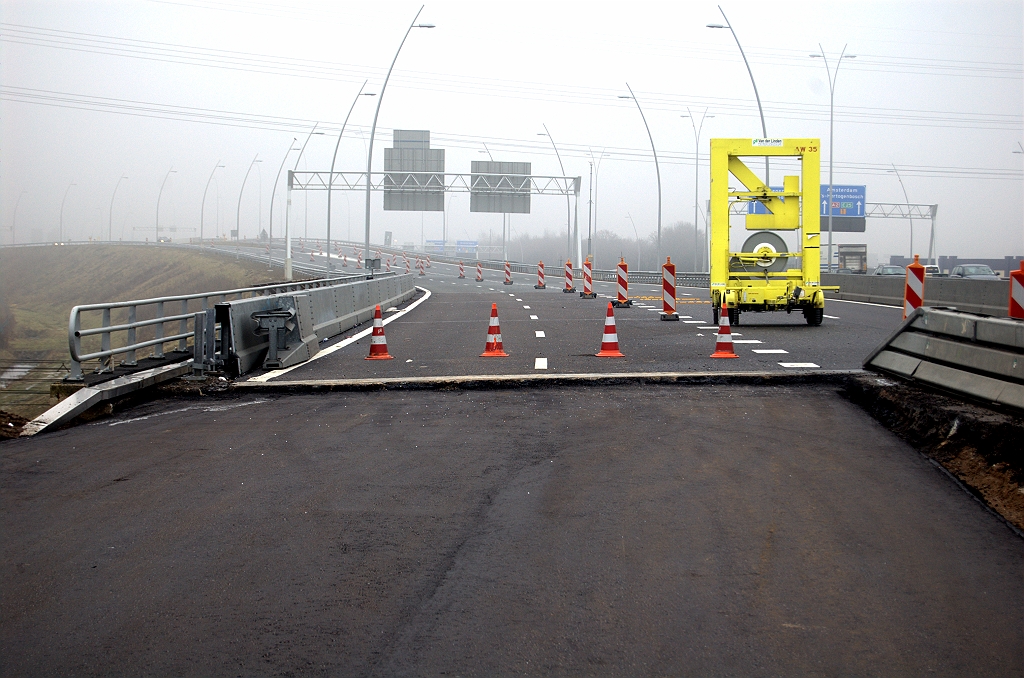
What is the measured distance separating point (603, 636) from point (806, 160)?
18.1 meters

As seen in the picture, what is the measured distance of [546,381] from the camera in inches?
450

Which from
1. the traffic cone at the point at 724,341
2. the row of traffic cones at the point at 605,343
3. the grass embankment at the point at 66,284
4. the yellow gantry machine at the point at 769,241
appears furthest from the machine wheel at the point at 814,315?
the grass embankment at the point at 66,284

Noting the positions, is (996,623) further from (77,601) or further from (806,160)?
(806,160)

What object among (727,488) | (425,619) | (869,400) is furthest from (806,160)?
(425,619)

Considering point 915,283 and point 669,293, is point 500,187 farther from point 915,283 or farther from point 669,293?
point 915,283

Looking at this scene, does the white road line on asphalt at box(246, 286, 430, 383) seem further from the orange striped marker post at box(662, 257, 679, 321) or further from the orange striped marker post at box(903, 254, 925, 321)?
the orange striped marker post at box(903, 254, 925, 321)

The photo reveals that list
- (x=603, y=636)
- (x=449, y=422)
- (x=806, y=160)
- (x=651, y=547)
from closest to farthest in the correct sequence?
(x=603, y=636)
(x=651, y=547)
(x=449, y=422)
(x=806, y=160)

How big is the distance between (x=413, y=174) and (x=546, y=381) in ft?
191

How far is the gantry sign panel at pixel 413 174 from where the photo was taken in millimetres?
67938

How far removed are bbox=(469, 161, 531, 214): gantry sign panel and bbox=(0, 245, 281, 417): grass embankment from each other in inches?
611

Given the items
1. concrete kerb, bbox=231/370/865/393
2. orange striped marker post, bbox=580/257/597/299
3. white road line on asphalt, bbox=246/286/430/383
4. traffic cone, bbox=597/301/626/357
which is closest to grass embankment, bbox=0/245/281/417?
white road line on asphalt, bbox=246/286/430/383

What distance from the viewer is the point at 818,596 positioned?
4648 millimetres

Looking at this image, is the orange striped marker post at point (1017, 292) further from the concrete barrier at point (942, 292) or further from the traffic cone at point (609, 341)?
the concrete barrier at point (942, 292)

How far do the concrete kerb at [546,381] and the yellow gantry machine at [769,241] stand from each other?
8920mm
